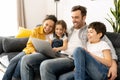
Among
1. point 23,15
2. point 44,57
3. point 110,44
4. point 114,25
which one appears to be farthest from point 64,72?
point 23,15

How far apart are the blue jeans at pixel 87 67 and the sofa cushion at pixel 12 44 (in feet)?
4.38

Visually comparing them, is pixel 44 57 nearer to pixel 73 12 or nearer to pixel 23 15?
pixel 73 12

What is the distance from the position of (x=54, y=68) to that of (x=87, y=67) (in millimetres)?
365

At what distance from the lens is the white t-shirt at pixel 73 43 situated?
8.65 feet

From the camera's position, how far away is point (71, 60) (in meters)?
2.49

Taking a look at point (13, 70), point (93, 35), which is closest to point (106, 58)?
point (93, 35)

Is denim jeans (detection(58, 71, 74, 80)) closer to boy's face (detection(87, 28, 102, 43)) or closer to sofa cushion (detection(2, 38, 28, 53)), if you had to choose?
boy's face (detection(87, 28, 102, 43))

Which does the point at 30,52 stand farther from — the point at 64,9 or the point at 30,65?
the point at 64,9

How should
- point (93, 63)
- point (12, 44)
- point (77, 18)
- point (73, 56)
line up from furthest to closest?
point (12, 44) → point (77, 18) → point (73, 56) → point (93, 63)

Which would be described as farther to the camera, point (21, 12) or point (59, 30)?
point (21, 12)

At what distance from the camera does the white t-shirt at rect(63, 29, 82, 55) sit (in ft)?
8.65

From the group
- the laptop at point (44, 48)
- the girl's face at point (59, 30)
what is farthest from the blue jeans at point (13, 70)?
the girl's face at point (59, 30)

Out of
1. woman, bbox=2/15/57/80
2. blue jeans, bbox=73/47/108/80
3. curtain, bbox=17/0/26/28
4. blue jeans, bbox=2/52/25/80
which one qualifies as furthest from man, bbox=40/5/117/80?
curtain, bbox=17/0/26/28

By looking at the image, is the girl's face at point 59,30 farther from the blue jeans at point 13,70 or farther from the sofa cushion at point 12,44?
the sofa cushion at point 12,44
